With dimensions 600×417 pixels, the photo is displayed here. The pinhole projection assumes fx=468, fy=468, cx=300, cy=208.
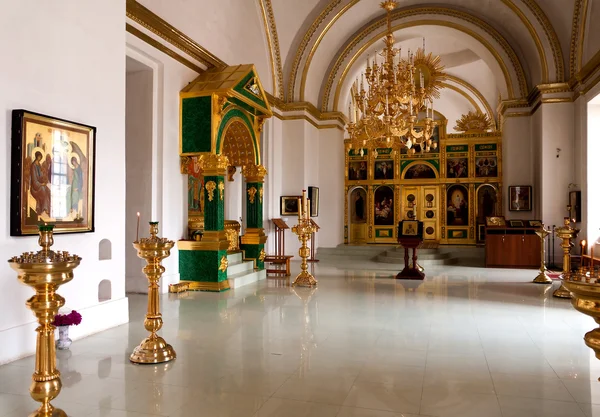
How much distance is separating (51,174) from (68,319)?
5.15 ft

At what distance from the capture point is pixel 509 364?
4.44m

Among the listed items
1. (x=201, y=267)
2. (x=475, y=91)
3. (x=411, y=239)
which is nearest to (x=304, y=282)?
(x=201, y=267)

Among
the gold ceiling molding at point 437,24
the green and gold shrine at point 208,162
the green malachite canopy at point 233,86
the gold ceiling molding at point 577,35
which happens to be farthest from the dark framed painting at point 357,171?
the green and gold shrine at point 208,162

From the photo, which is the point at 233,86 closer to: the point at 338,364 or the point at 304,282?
the point at 304,282

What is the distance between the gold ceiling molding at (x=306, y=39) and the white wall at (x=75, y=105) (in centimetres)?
878

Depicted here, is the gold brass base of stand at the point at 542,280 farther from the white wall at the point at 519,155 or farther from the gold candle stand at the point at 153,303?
the gold candle stand at the point at 153,303

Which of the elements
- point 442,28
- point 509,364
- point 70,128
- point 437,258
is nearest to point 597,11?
point 442,28

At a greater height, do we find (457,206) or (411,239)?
(457,206)

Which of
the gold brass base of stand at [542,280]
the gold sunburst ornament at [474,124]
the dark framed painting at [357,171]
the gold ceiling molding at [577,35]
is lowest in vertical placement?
the gold brass base of stand at [542,280]

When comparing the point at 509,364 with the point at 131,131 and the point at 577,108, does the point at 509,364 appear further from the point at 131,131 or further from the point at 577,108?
the point at 577,108

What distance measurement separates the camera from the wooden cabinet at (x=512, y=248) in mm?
12461

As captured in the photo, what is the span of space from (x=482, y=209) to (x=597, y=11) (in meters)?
7.99

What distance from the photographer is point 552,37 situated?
41.4 ft

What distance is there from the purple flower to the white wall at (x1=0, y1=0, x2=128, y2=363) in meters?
0.22
